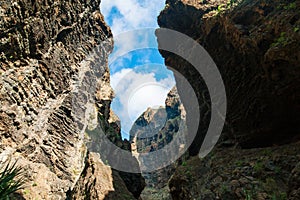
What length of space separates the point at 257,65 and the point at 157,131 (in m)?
69.5

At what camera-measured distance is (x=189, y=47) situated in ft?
81.9

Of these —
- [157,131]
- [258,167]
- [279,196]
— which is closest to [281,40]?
[258,167]

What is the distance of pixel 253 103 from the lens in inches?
626

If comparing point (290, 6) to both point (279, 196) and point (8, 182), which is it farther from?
point (8, 182)

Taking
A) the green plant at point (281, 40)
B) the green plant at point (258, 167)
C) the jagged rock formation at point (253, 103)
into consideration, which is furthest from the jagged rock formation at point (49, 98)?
the green plant at point (281, 40)

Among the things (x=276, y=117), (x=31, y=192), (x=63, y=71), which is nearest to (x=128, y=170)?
(x=63, y=71)

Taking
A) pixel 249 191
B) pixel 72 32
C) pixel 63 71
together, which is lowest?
pixel 249 191

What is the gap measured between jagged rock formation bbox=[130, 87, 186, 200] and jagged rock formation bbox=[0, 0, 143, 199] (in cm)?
3418

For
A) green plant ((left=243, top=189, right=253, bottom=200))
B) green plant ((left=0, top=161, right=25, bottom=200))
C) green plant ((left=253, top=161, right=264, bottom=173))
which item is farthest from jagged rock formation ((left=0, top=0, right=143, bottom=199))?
green plant ((left=253, top=161, right=264, bottom=173))

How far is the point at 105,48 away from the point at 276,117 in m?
29.1

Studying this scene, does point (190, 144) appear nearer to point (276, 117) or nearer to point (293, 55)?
point (276, 117)

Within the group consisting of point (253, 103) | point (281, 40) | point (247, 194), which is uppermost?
point (281, 40)

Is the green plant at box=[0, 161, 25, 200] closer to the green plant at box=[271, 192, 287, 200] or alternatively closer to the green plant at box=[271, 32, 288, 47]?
the green plant at box=[271, 192, 287, 200]

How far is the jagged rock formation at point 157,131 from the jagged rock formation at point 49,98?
1346 inches
